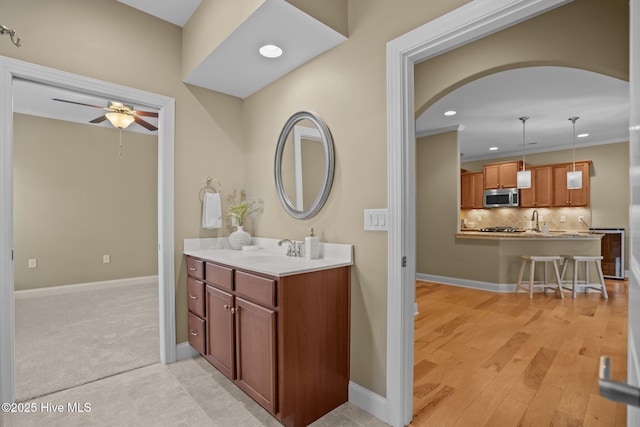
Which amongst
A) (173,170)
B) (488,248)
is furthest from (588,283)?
(173,170)

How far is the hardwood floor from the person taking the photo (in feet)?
6.23

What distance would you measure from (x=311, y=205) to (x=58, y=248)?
480 centimetres

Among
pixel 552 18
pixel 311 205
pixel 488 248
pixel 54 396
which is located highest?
pixel 552 18

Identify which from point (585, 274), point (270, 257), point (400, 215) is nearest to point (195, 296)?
point (270, 257)

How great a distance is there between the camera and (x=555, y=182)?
6875 mm

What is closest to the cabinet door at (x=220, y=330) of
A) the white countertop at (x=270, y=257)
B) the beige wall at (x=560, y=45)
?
the white countertop at (x=270, y=257)

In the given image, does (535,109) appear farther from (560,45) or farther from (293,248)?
(293,248)

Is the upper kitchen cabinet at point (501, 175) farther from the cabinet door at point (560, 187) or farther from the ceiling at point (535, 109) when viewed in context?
the cabinet door at point (560, 187)

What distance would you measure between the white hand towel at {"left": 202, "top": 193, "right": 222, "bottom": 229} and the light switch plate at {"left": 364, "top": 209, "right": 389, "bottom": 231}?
1.51 m

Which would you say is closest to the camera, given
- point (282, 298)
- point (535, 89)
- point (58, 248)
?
point (282, 298)

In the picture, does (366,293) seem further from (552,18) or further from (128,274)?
(128,274)

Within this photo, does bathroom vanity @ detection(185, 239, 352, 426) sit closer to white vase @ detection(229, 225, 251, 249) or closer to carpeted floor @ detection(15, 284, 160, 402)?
white vase @ detection(229, 225, 251, 249)

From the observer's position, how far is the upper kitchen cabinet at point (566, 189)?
650 centimetres

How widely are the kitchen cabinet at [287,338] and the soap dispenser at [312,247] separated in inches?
10.0
